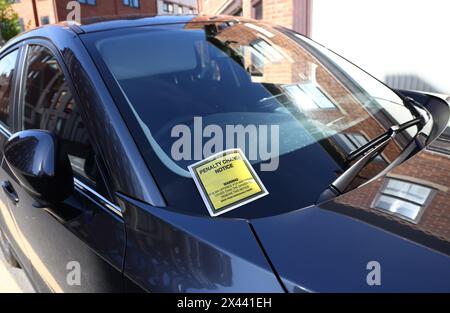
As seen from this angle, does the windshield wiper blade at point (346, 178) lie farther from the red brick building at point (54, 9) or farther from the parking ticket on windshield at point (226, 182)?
the red brick building at point (54, 9)

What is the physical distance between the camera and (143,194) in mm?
1177

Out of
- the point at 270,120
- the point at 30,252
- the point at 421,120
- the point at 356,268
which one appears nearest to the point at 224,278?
the point at 356,268

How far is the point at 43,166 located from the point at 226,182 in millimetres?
614

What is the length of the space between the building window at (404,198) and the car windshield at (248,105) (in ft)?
0.32

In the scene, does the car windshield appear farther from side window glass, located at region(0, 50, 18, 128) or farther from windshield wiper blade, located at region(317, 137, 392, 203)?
side window glass, located at region(0, 50, 18, 128)

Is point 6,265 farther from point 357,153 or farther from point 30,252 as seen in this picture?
point 357,153

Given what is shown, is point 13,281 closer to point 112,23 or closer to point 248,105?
point 112,23

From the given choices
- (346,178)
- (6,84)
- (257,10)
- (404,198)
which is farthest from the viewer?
(257,10)

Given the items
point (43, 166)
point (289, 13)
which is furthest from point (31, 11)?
point (43, 166)

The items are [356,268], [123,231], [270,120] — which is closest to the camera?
[356,268]

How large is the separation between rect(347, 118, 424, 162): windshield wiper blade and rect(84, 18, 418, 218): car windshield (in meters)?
0.03

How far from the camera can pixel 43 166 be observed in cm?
131

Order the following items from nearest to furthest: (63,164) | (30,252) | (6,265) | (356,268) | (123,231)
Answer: (356,268) → (123,231) → (63,164) → (30,252) → (6,265)
